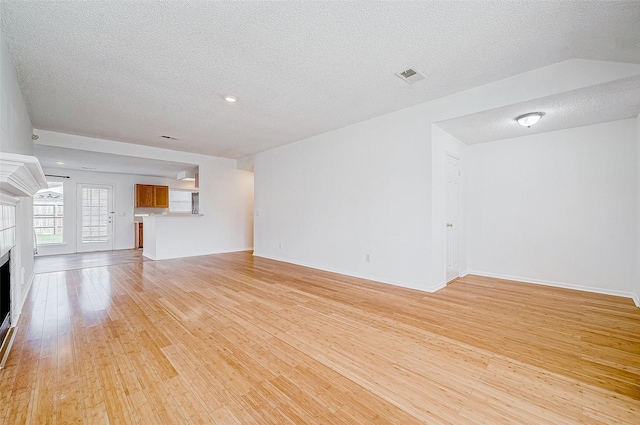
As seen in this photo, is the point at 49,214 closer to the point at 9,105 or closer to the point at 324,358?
the point at 9,105

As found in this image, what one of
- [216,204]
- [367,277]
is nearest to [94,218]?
[216,204]

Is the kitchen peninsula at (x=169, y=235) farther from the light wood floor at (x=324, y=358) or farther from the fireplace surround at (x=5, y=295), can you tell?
the fireplace surround at (x=5, y=295)

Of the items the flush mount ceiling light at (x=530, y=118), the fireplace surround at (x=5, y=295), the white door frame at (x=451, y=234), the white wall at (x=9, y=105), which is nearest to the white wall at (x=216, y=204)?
the white wall at (x=9, y=105)

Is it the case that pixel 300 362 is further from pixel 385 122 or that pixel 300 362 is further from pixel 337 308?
pixel 385 122

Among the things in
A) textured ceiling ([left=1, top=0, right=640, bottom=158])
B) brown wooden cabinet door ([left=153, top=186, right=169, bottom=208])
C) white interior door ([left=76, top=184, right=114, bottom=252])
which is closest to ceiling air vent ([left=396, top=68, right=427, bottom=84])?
textured ceiling ([left=1, top=0, right=640, bottom=158])

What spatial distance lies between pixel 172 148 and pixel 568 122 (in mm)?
7348

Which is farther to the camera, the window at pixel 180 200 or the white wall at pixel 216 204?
the window at pixel 180 200

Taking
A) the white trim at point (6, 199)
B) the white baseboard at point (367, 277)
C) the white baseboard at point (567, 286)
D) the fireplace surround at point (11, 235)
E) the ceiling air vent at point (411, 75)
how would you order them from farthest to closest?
the white baseboard at point (367, 277) → the white baseboard at point (567, 286) → the ceiling air vent at point (411, 75) → the white trim at point (6, 199) → the fireplace surround at point (11, 235)

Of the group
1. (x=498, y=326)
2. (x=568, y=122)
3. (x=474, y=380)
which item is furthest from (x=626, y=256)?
(x=474, y=380)

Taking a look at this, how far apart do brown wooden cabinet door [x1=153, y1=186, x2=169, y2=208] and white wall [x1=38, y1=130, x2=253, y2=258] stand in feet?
3.27

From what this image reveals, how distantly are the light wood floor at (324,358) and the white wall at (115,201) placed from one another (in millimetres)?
5409

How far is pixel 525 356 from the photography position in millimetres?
1977

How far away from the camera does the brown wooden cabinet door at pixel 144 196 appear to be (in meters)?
8.73

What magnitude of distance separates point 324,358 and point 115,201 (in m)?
9.38
